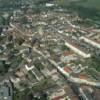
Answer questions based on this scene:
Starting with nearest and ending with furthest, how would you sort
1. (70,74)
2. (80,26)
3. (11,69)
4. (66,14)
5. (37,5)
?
(70,74)
(11,69)
(80,26)
(66,14)
(37,5)

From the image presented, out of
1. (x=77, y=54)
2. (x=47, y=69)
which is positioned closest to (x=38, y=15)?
(x=77, y=54)

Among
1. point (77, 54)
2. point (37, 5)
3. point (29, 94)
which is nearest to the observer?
point (29, 94)

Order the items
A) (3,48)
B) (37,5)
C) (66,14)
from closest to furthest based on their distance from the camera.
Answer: (3,48)
(66,14)
(37,5)

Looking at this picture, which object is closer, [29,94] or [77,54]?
[29,94]

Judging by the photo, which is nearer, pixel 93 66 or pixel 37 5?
pixel 93 66

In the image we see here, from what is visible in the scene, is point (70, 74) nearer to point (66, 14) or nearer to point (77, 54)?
point (77, 54)

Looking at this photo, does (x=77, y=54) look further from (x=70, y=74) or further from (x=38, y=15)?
(x=38, y=15)

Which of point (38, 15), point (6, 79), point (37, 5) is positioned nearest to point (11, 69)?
point (6, 79)

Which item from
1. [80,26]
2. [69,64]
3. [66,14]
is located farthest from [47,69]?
[66,14]

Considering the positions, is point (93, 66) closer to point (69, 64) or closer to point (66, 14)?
point (69, 64)

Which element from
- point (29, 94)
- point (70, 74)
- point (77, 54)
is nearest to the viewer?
point (29, 94)
